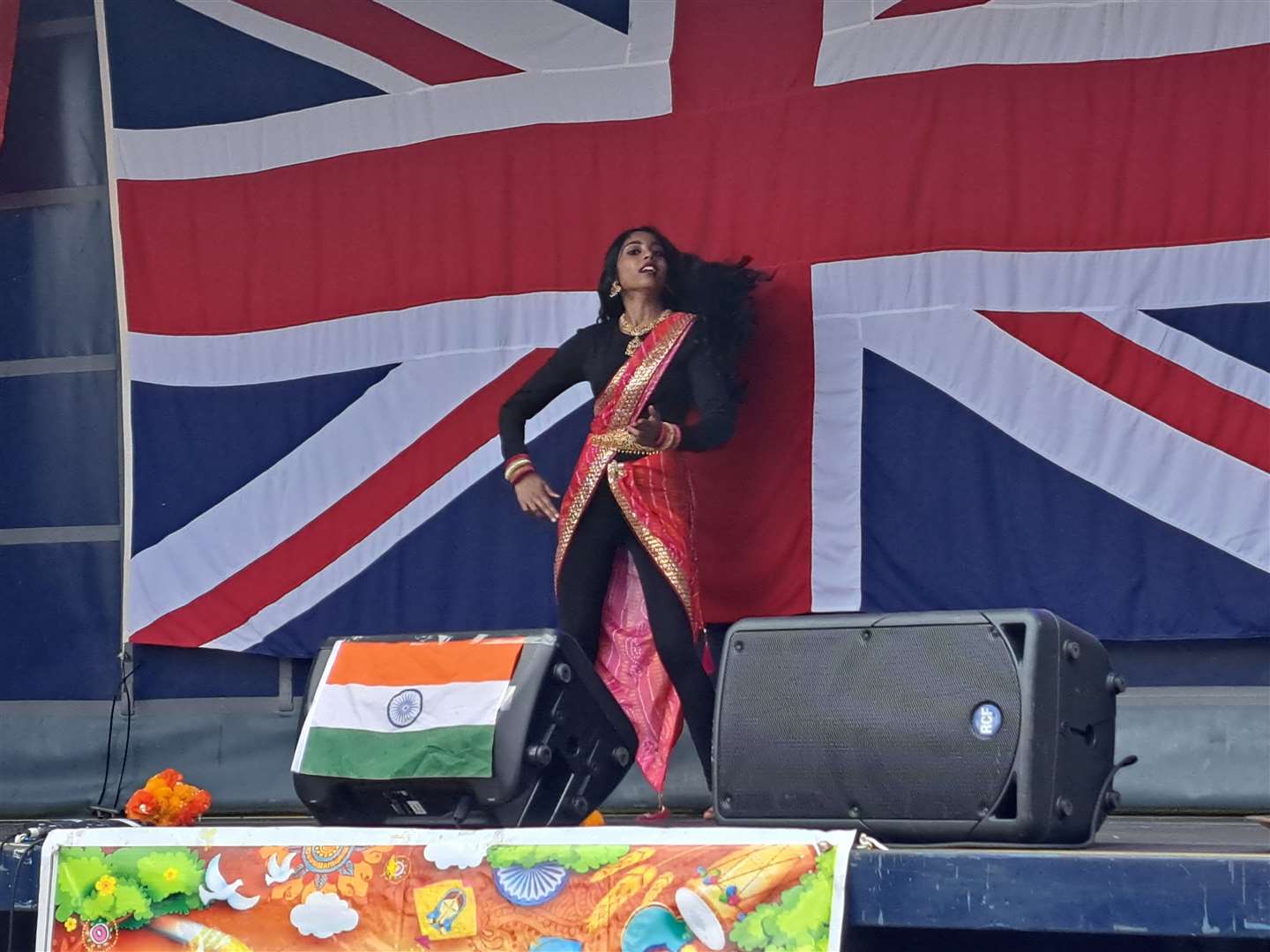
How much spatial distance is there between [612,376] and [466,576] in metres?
0.88

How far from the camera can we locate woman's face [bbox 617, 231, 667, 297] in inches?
149

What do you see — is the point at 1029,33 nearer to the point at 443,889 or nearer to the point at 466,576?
the point at 466,576

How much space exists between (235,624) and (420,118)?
1.42 m

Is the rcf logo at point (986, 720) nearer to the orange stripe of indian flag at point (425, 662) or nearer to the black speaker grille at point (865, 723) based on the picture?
the black speaker grille at point (865, 723)

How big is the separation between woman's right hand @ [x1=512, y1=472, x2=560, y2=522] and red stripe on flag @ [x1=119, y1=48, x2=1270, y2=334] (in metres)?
0.77

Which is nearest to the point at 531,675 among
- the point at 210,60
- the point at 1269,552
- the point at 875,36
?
the point at 1269,552

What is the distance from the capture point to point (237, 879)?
259cm

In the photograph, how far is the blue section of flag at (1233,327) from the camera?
147 inches

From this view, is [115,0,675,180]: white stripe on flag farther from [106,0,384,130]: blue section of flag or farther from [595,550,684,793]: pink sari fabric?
[595,550,684,793]: pink sari fabric

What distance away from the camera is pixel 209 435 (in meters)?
4.74

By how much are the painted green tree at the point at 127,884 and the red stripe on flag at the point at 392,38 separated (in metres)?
2.49

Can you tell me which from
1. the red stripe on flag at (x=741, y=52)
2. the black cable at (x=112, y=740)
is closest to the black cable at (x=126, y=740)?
the black cable at (x=112, y=740)

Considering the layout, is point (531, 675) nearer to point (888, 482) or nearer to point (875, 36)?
point (888, 482)

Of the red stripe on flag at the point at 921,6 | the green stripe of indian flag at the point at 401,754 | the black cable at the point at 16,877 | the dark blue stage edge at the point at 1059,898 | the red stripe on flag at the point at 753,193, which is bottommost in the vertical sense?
the black cable at the point at 16,877
